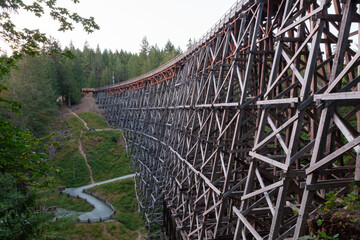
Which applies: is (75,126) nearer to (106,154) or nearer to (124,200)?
(106,154)

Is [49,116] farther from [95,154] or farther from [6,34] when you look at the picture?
[6,34]

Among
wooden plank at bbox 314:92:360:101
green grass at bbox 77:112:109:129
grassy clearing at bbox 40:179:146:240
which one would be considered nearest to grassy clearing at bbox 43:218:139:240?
grassy clearing at bbox 40:179:146:240

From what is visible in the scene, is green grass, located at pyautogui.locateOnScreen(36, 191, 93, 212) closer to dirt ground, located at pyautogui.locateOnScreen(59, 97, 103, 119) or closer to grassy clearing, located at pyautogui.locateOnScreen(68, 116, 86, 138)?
grassy clearing, located at pyautogui.locateOnScreen(68, 116, 86, 138)

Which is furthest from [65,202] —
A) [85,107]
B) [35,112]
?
[85,107]

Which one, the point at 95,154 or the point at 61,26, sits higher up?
the point at 61,26

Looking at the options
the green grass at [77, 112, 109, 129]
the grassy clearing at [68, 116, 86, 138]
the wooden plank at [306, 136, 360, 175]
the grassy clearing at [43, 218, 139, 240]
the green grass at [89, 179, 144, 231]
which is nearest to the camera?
the wooden plank at [306, 136, 360, 175]

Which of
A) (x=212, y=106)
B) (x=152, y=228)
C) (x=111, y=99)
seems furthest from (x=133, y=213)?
(x=111, y=99)

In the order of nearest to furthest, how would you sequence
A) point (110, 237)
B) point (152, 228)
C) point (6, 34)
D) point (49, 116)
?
1. point (6, 34)
2. point (110, 237)
3. point (152, 228)
4. point (49, 116)
